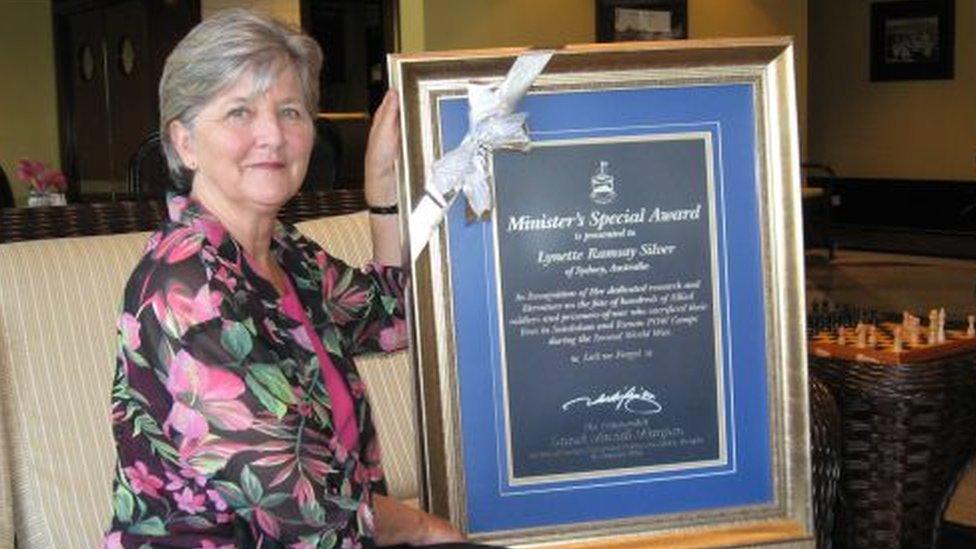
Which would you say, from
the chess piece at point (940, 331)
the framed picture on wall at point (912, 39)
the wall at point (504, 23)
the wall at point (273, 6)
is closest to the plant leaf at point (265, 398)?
the chess piece at point (940, 331)

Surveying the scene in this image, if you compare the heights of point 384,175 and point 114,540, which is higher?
point 384,175

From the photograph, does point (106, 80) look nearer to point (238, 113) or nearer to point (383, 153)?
point (383, 153)

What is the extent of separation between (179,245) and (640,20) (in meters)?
6.48

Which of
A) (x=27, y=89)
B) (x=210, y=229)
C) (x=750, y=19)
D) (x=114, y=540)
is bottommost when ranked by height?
(x=114, y=540)

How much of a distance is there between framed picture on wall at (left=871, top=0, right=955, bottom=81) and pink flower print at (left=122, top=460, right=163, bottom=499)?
10.6 m

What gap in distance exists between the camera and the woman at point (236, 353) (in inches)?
47.2

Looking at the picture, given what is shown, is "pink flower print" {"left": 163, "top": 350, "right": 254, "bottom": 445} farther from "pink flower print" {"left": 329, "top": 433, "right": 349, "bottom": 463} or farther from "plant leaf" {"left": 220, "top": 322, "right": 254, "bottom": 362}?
"pink flower print" {"left": 329, "top": 433, "right": 349, "bottom": 463}

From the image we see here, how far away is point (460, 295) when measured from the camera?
143cm

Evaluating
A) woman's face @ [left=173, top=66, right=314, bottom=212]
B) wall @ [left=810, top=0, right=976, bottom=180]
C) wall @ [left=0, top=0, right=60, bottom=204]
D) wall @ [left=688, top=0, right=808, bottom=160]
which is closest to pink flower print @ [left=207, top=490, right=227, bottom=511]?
woman's face @ [left=173, top=66, right=314, bottom=212]

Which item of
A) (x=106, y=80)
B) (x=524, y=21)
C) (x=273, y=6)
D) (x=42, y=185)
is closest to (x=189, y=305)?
(x=42, y=185)

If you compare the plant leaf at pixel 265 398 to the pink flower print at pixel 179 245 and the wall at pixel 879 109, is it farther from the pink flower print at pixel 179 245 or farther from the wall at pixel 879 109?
the wall at pixel 879 109

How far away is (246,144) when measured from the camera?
4.36 ft

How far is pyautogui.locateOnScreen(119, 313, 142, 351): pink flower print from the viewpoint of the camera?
1.23 metres

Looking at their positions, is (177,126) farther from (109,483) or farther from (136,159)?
(136,159)
